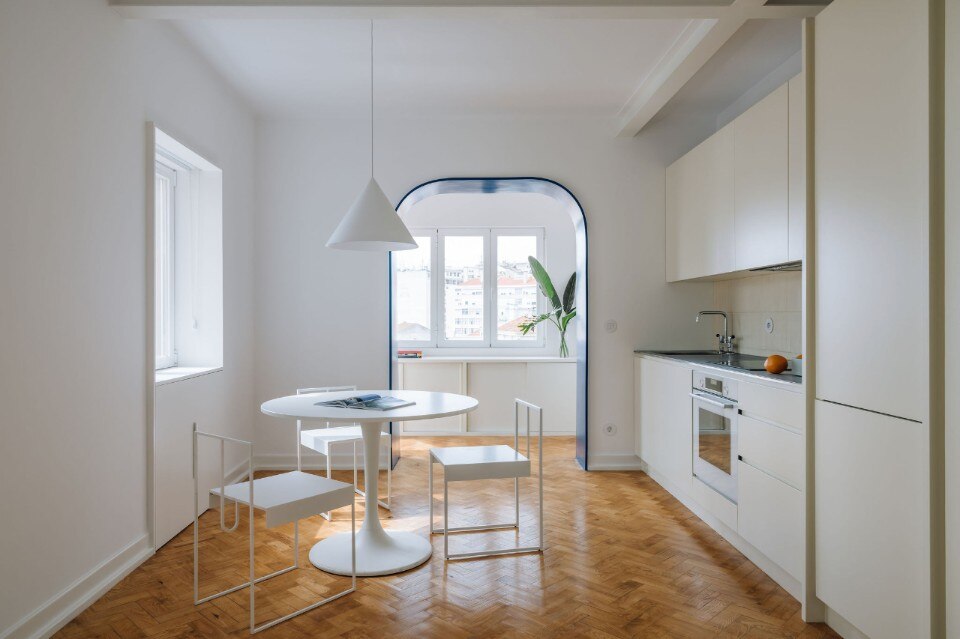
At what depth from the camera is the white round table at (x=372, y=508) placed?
2.61 m

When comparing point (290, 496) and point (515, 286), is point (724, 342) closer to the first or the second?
point (515, 286)

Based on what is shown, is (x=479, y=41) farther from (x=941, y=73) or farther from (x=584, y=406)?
(x=584, y=406)

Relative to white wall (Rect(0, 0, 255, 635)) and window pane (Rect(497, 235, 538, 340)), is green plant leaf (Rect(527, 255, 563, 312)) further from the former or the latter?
white wall (Rect(0, 0, 255, 635))

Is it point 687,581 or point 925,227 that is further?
point 687,581

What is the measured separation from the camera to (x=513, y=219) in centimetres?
671

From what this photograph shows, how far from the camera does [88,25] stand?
2.51 m

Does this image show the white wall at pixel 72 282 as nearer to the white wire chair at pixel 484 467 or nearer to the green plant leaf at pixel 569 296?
the white wire chair at pixel 484 467

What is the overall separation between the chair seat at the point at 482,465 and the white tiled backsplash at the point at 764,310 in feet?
5.90

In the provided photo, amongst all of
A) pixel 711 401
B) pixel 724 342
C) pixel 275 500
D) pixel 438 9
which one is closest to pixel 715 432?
pixel 711 401

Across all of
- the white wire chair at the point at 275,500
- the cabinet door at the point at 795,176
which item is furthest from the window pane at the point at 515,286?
the white wire chair at the point at 275,500

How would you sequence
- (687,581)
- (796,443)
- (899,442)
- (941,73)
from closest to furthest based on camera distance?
(941,73) < (899,442) < (796,443) < (687,581)

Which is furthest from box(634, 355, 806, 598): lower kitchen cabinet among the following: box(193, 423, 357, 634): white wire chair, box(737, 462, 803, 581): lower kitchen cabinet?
box(193, 423, 357, 634): white wire chair

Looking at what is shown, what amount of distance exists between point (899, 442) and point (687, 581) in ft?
3.87

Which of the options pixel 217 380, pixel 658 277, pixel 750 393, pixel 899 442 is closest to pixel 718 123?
pixel 658 277
